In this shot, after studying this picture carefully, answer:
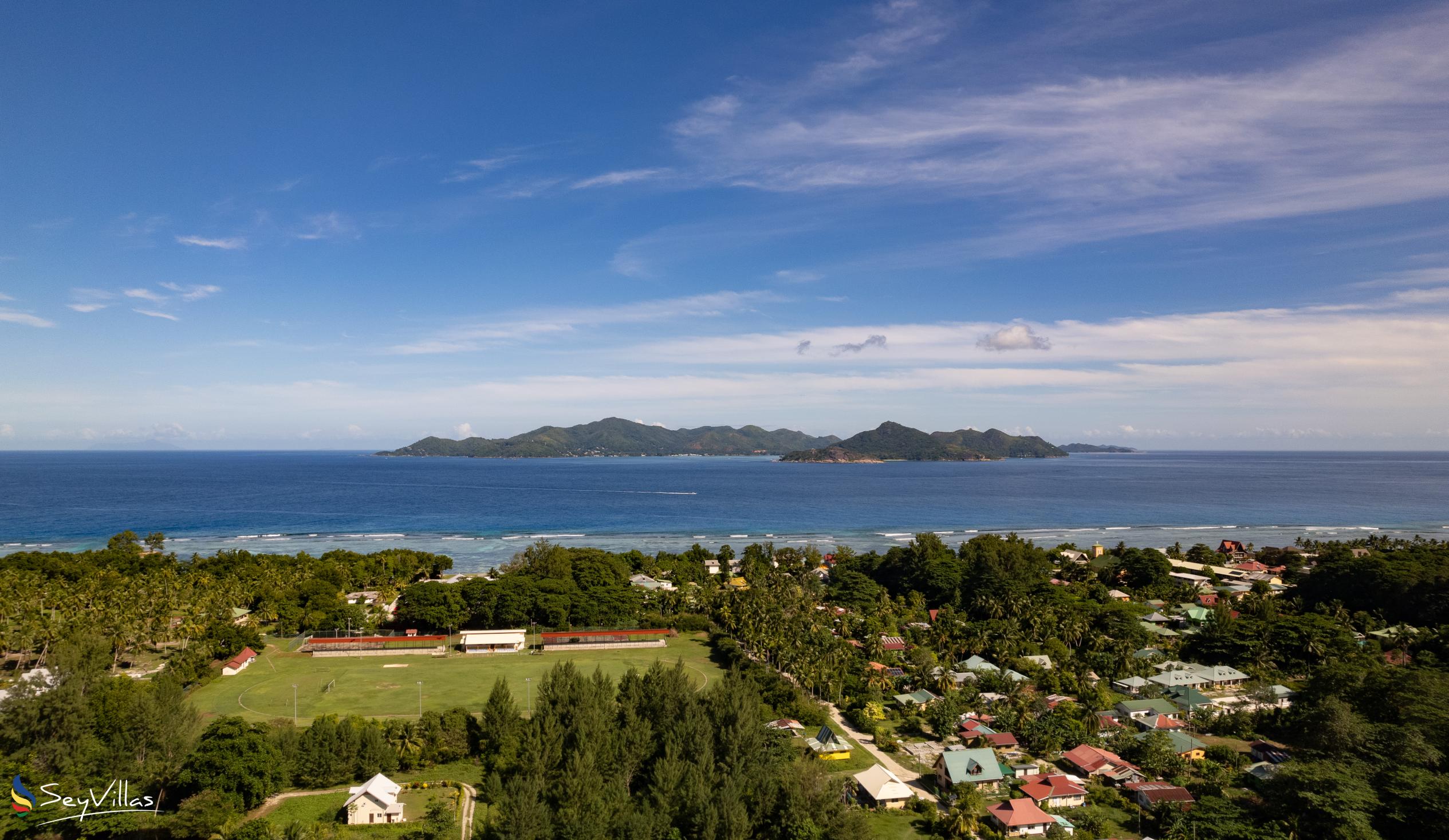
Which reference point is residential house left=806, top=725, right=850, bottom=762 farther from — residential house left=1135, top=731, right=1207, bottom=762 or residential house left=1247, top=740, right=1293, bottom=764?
residential house left=1247, top=740, right=1293, bottom=764

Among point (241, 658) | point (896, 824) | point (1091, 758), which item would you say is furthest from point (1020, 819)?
point (241, 658)

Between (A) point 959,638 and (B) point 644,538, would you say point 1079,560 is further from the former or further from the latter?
(B) point 644,538

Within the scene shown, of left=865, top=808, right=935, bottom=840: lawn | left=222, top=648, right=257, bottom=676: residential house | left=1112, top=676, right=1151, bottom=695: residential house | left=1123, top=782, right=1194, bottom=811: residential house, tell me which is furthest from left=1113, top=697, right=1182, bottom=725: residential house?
left=222, top=648, right=257, bottom=676: residential house

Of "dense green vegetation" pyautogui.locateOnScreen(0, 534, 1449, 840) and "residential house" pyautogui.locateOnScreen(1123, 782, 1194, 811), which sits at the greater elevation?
"dense green vegetation" pyautogui.locateOnScreen(0, 534, 1449, 840)

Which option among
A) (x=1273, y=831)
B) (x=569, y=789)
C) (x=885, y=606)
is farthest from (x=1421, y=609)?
(x=569, y=789)

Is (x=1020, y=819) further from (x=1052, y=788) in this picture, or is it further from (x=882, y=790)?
(x=882, y=790)
